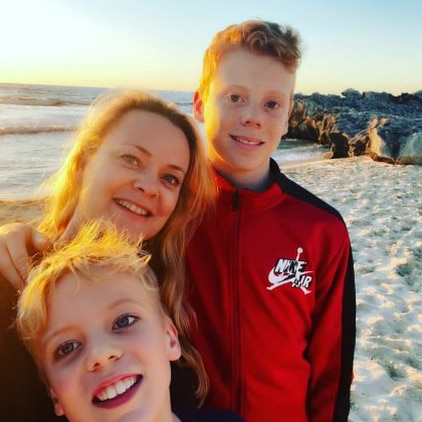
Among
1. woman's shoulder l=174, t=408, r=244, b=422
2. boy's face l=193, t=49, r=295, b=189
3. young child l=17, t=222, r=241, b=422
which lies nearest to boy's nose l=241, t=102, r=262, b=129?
boy's face l=193, t=49, r=295, b=189

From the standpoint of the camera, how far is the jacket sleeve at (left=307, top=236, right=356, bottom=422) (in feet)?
7.84

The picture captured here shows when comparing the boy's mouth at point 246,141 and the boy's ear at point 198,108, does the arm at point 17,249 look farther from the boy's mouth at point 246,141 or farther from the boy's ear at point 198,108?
the boy's ear at point 198,108

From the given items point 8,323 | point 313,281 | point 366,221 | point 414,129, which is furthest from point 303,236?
point 414,129

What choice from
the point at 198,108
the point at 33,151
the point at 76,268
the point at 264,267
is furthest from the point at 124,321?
the point at 33,151

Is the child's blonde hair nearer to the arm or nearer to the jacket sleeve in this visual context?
the arm

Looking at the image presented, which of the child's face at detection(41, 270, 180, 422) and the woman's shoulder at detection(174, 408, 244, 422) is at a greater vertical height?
the child's face at detection(41, 270, 180, 422)

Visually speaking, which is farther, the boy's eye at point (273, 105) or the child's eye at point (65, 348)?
the boy's eye at point (273, 105)

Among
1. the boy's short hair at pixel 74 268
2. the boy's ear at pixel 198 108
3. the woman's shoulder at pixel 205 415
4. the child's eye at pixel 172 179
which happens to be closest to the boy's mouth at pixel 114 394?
the boy's short hair at pixel 74 268

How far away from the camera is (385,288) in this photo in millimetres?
5125

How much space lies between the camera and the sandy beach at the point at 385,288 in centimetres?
345

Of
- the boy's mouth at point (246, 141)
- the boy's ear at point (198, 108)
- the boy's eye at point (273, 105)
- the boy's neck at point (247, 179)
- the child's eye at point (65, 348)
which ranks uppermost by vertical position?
the boy's eye at point (273, 105)

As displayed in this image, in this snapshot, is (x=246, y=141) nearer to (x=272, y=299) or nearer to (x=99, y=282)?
(x=272, y=299)

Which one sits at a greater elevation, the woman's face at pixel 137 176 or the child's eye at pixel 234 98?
the child's eye at pixel 234 98

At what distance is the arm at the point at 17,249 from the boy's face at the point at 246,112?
1017 millimetres
